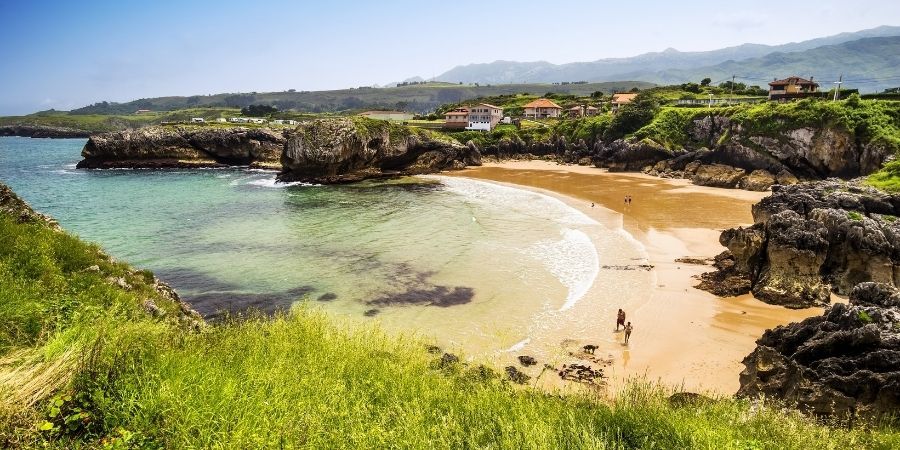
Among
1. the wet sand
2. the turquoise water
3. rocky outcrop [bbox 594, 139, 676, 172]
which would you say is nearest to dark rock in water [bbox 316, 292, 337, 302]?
the turquoise water

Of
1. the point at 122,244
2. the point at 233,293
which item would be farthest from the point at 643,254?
the point at 122,244

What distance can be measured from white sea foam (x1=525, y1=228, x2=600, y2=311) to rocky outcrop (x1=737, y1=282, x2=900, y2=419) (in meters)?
9.80

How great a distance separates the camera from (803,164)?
57.7 meters

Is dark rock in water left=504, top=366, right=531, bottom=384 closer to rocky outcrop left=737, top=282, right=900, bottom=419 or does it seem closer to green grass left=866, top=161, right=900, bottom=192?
rocky outcrop left=737, top=282, right=900, bottom=419

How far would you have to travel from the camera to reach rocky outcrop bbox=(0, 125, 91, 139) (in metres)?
182

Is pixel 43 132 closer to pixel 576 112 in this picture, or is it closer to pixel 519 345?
pixel 576 112

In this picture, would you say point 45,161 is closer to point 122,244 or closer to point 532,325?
point 122,244

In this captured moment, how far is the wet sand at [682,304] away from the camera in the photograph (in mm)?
17391

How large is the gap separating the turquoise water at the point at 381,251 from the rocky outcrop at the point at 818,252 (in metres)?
5.89

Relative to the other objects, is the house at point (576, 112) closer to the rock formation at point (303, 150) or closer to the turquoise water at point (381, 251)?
the rock formation at point (303, 150)

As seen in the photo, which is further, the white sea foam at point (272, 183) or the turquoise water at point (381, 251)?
the white sea foam at point (272, 183)

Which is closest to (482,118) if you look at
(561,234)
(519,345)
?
(561,234)

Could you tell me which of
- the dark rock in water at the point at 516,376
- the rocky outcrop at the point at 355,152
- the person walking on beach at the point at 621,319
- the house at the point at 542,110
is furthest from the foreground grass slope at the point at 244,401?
the house at the point at 542,110

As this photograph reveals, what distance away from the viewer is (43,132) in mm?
182875
